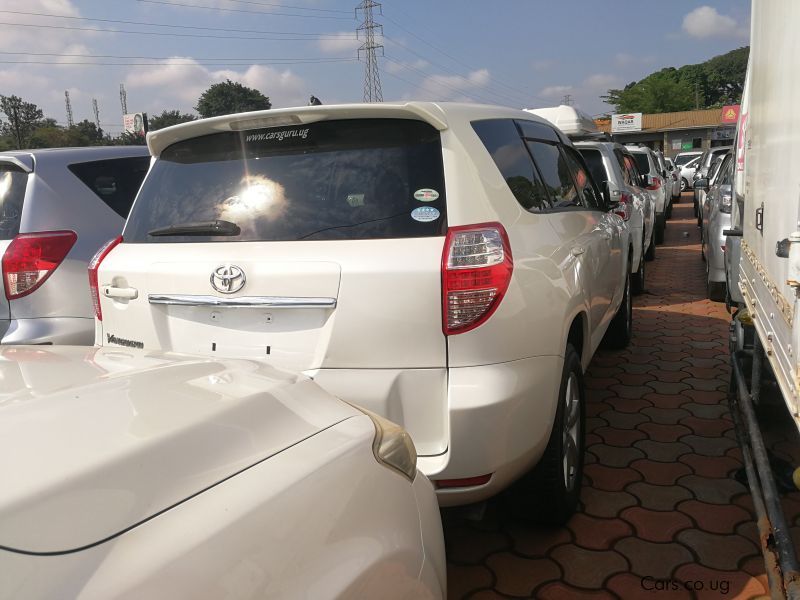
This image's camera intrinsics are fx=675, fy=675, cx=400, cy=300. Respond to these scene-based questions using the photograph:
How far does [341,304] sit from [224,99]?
80.8 meters

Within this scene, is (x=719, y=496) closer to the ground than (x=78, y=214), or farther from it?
closer to the ground

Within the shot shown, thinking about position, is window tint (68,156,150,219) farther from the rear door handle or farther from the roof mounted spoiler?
the roof mounted spoiler

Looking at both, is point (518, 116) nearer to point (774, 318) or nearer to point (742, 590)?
point (774, 318)

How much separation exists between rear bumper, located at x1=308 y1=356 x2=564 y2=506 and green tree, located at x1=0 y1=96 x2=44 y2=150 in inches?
1731

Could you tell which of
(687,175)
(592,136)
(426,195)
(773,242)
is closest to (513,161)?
(426,195)

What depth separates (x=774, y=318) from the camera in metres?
2.12

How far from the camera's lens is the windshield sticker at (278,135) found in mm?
2541

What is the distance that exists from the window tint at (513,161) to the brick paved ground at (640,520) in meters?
1.28

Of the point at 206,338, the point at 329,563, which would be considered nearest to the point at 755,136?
the point at 206,338

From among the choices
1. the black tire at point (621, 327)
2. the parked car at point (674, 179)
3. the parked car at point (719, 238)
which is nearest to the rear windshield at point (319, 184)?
the black tire at point (621, 327)

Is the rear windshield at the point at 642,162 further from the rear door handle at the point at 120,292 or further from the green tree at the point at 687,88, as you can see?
the green tree at the point at 687,88

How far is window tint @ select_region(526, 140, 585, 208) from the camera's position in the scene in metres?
3.25

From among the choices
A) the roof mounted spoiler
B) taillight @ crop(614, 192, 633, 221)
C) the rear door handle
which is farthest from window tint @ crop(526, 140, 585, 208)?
the roof mounted spoiler

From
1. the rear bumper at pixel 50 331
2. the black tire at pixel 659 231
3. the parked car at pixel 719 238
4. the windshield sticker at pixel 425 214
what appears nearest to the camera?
the windshield sticker at pixel 425 214
